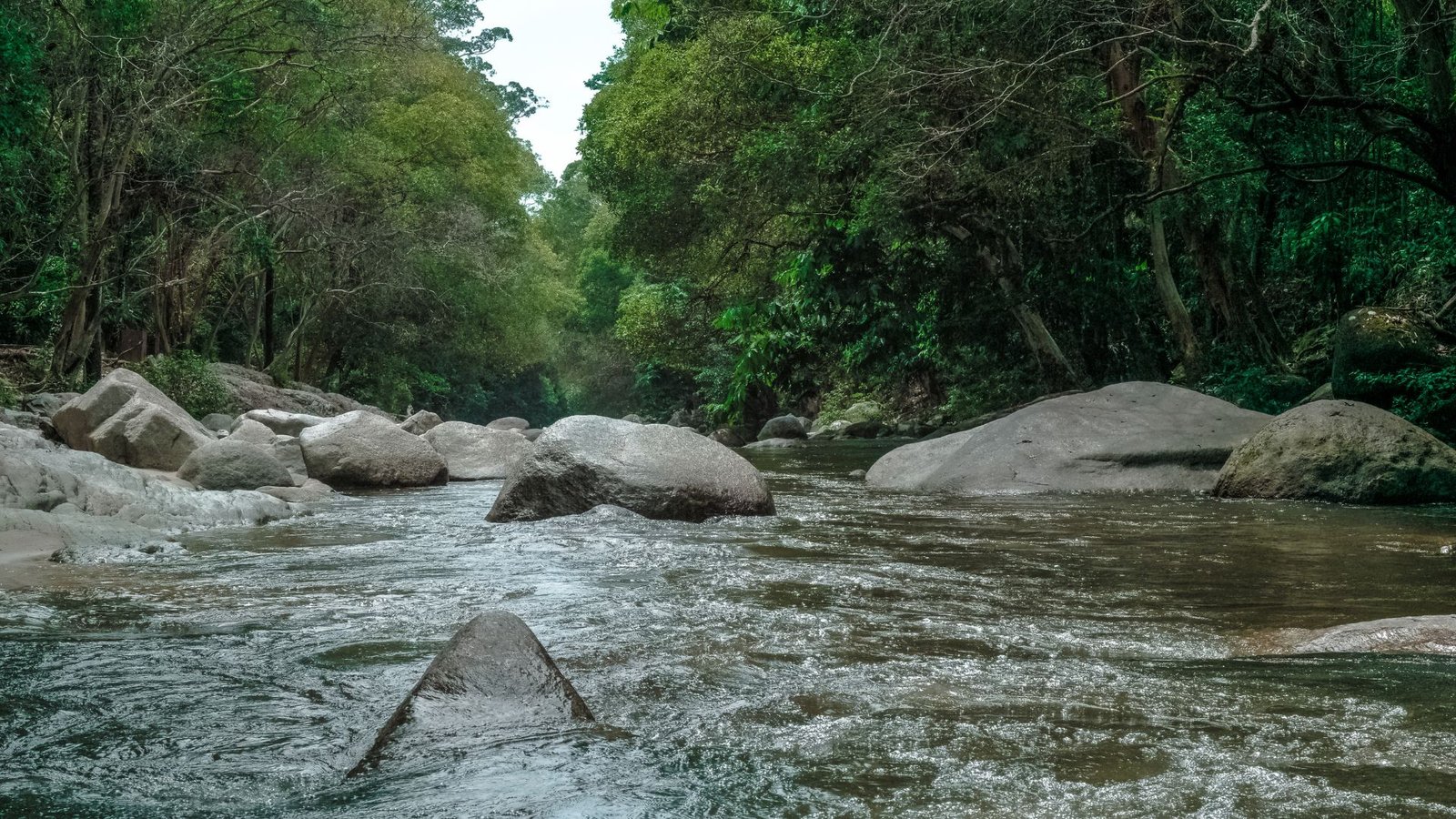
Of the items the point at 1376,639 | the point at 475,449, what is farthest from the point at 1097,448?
the point at 475,449

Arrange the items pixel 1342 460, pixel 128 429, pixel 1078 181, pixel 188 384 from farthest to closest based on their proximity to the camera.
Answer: pixel 188 384
pixel 1078 181
pixel 128 429
pixel 1342 460

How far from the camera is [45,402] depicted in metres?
15.3

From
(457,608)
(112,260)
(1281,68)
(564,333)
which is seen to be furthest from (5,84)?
(564,333)

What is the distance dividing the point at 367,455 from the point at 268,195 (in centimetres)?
1237

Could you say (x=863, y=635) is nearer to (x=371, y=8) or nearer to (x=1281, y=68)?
(x=1281, y=68)

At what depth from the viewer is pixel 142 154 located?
59.1ft

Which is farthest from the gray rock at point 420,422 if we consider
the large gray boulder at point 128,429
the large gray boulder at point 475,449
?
the large gray boulder at point 128,429

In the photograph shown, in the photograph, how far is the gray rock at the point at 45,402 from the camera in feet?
48.9

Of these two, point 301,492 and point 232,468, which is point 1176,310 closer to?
point 301,492

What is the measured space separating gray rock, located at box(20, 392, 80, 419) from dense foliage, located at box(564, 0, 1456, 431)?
957cm

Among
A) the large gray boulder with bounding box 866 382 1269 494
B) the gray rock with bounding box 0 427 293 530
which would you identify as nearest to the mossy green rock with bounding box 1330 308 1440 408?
the large gray boulder with bounding box 866 382 1269 494

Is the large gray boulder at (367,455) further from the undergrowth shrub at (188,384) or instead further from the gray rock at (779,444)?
the gray rock at (779,444)

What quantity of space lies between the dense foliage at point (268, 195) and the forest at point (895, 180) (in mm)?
110

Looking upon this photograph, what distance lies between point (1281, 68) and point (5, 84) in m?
12.2
